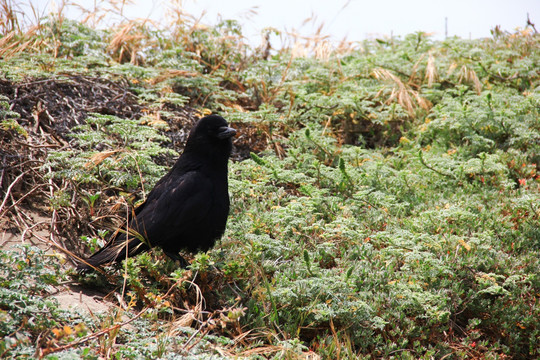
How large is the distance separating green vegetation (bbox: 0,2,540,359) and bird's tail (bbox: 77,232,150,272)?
4.6 inches

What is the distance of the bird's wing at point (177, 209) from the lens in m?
4.43

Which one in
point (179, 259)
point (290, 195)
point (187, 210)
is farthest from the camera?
point (290, 195)

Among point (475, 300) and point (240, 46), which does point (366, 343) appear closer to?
point (475, 300)

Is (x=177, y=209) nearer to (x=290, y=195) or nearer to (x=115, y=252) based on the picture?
(x=115, y=252)

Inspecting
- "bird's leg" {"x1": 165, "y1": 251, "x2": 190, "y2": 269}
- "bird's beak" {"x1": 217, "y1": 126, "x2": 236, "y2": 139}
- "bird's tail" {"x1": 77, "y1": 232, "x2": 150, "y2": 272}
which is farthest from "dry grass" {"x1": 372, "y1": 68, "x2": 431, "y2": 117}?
"bird's tail" {"x1": 77, "y1": 232, "x2": 150, "y2": 272}

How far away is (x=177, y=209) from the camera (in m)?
4.44

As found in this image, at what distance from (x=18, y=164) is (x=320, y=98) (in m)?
4.13

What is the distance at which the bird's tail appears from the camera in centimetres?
418

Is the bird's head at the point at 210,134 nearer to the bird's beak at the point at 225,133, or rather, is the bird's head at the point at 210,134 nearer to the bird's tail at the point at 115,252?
the bird's beak at the point at 225,133

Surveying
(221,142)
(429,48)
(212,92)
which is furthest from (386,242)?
(429,48)

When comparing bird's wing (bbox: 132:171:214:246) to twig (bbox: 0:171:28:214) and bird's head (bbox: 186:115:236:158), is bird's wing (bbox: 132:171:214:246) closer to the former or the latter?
bird's head (bbox: 186:115:236:158)

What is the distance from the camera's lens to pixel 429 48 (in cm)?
891

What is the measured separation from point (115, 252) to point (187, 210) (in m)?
0.71

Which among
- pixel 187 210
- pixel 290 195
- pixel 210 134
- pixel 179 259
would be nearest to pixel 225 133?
pixel 210 134
